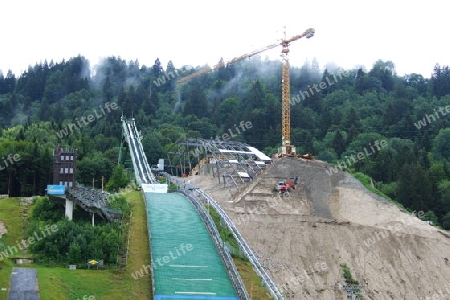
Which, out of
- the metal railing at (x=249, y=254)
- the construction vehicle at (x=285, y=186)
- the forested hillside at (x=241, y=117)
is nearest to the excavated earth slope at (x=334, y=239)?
the construction vehicle at (x=285, y=186)

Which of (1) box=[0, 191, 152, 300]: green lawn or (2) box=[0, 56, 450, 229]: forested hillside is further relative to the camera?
(2) box=[0, 56, 450, 229]: forested hillside

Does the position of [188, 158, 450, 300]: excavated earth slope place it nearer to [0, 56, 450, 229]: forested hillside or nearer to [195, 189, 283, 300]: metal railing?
[195, 189, 283, 300]: metal railing

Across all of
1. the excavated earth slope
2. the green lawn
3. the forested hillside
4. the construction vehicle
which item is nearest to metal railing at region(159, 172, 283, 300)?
the excavated earth slope

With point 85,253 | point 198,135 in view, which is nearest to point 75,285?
point 85,253

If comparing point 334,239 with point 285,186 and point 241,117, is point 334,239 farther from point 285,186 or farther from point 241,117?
point 241,117

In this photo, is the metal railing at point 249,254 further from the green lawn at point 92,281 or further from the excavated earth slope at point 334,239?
the green lawn at point 92,281

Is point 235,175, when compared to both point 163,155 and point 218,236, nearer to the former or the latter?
point 218,236
